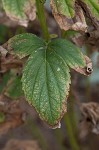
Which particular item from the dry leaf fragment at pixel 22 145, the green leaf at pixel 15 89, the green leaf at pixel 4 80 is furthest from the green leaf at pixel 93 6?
the dry leaf fragment at pixel 22 145

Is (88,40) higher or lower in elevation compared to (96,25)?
lower

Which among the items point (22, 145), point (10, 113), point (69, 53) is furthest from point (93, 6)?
point (22, 145)

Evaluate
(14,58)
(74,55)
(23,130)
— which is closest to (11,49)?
Result: (14,58)

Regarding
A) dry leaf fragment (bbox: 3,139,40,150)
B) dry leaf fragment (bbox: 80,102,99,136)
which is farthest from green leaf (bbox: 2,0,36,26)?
dry leaf fragment (bbox: 3,139,40,150)

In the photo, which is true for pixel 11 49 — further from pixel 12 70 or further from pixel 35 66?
pixel 12 70

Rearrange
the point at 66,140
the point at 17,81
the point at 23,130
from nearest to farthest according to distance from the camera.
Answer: the point at 17,81 → the point at 66,140 → the point at 23,130

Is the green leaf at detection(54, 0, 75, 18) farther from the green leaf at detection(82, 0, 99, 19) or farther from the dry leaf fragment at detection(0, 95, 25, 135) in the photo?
the dry leaf fragment at detection(0, 95, 25, 135)

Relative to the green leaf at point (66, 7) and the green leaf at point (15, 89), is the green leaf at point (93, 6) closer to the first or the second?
the green leaf at point (66, 7)
